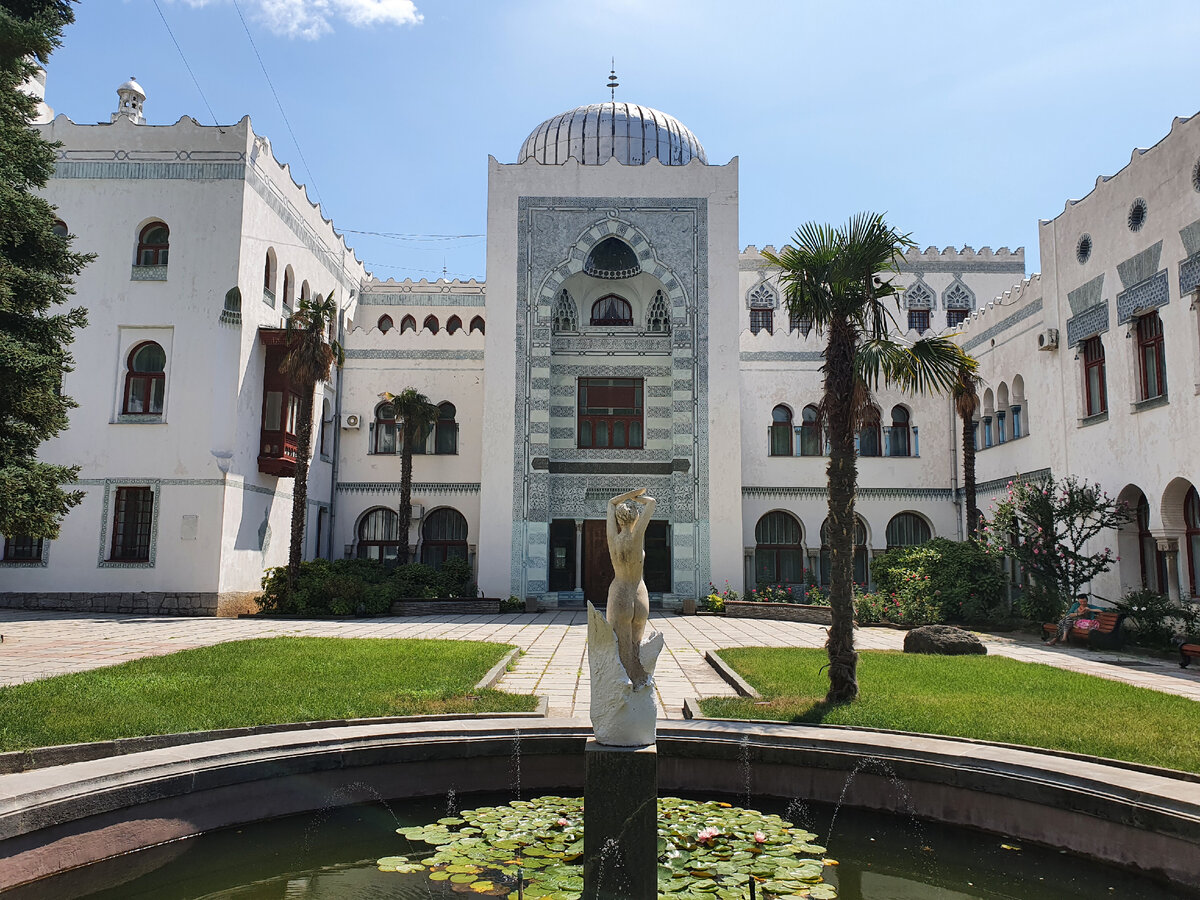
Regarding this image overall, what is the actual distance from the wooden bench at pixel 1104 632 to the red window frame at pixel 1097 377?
4.26 meters

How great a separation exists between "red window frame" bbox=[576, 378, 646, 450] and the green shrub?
24.4 ft

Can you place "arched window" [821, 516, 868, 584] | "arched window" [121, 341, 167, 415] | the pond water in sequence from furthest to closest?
"arched window" [821, 516, 868, 584] < "arched window" [121, 341, 167, 415] < the pond water

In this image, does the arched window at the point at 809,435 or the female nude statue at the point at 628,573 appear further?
the arched window at the point at 809,435

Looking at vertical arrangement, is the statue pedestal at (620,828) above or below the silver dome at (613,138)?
below

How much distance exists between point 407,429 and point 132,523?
266 inches

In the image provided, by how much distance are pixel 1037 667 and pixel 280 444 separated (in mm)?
16245

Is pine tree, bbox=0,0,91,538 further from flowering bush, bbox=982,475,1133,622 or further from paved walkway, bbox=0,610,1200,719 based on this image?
flowering bush, bbox=982,475,1133,622

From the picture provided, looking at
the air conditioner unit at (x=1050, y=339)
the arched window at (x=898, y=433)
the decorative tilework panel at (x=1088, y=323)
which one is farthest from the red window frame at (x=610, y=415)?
the decorative tilework panel at (x=1088, y=323)

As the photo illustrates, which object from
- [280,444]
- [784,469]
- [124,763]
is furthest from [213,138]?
[124,763]

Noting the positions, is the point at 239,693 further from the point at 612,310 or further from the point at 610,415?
the point at 612,310

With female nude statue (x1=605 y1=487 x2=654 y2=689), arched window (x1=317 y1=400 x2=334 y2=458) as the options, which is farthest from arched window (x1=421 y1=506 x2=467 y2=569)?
female nude statue (x1=605 y1=487 x2=654 y2=689)

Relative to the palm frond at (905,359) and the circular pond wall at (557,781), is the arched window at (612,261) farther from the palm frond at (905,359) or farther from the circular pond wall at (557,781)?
the circular pond wall at (557,781)

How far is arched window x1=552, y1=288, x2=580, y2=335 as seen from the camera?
76.4 feet

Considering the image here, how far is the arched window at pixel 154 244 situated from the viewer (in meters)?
19.5
